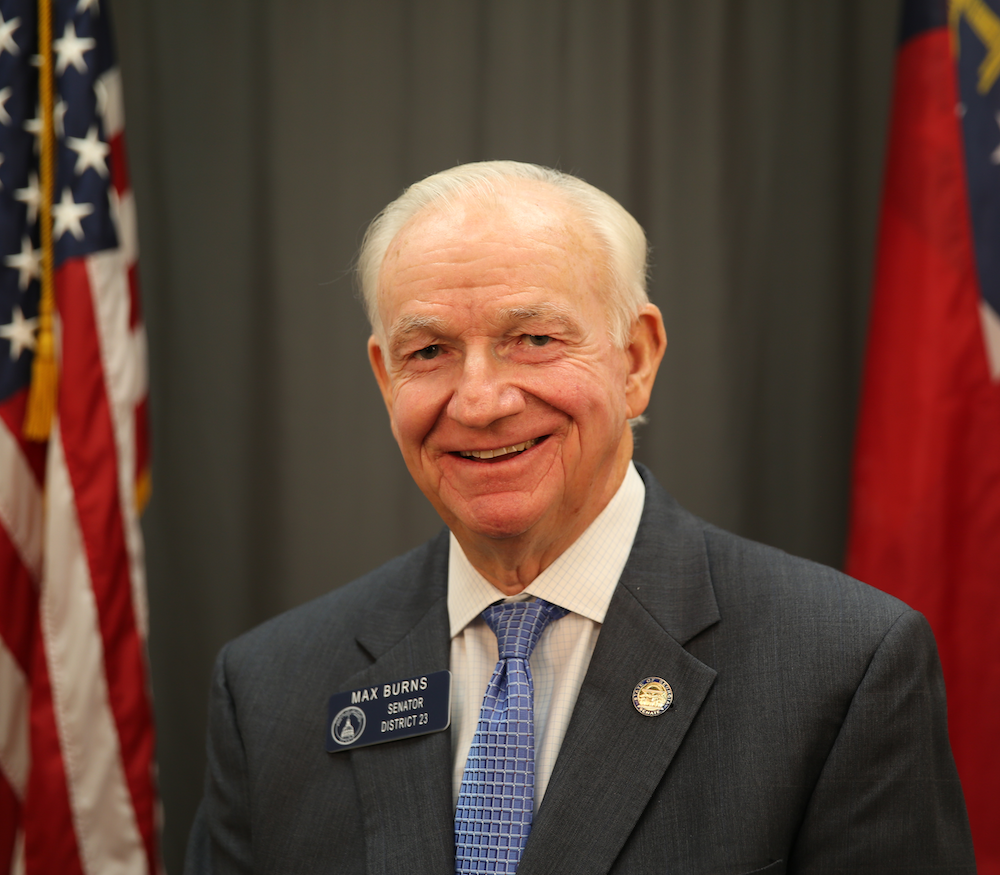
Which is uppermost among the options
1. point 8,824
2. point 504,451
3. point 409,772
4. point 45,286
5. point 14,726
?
point 45,286

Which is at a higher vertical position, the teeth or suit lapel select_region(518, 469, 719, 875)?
the teeth

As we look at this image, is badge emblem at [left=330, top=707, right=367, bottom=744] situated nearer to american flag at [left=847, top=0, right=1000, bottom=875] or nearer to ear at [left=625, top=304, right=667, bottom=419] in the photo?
ear at [left=625, top=304, right=667, bottom=419]

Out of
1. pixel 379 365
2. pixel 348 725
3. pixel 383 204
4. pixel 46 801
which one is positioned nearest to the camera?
pixel 348 725

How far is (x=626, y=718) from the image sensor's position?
1320mm

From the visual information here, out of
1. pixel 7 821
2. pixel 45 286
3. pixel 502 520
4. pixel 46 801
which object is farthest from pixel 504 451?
pixel 7 821

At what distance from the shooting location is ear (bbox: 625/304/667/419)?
1.52 meters

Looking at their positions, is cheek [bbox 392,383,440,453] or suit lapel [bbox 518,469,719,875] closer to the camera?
suit lapel [bbox 518,469,719,875]

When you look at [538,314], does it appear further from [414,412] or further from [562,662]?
[562,662]

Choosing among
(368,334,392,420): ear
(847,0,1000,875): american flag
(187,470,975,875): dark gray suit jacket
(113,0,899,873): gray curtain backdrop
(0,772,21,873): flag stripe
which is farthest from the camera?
(113,0,899,873): gray curtain backdrop

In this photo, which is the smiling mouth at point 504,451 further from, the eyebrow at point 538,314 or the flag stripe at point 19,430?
the flag stripe at point 19,430

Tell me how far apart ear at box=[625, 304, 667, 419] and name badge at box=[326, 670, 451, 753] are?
20.9 inches

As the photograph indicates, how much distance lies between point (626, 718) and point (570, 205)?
2.51 feet

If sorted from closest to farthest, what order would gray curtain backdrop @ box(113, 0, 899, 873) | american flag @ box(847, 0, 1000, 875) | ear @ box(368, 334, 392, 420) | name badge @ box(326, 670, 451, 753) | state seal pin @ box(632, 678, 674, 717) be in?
state seal pin @ box(632, 678, 674, 717)
name badge @ box(326, 670, 451, 753)
ear @ box(368, 334, 392, 420)
american flag @ box(847, 0, 1000, 875)
gray curtain backdrop @ box(113, 0, 899, 873)

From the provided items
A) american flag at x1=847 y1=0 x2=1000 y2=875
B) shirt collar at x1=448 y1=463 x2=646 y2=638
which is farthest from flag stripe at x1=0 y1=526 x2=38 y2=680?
american flag at x1=847 y1=0 x2=1000 y2=875
